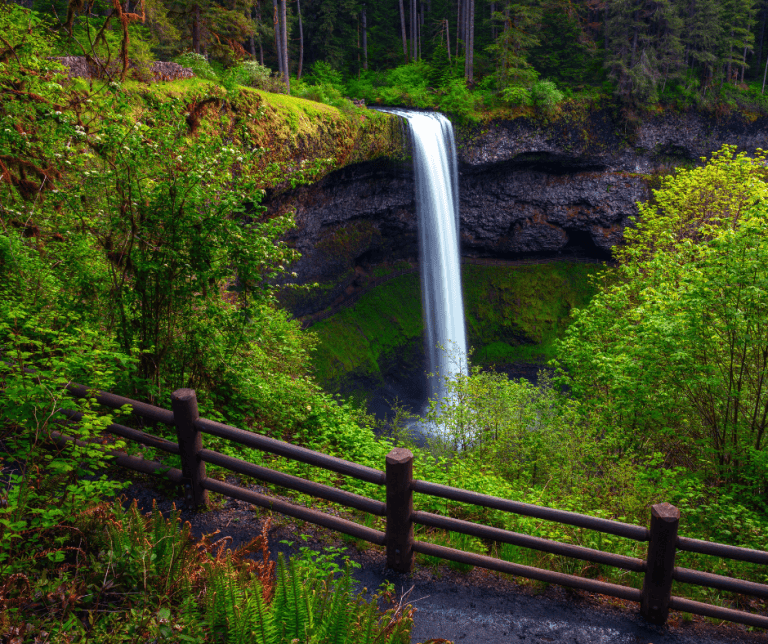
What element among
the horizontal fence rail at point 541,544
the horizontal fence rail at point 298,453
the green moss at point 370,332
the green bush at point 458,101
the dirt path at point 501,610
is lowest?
the green moss at point 370,332

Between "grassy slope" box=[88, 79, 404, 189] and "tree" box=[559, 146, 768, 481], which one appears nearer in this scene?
"tree" box=[559, 146, 768, 481]

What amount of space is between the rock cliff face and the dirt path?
64.8 feet

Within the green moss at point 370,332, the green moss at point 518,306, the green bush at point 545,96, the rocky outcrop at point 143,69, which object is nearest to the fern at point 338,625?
the rocky outcrop at point 143,69

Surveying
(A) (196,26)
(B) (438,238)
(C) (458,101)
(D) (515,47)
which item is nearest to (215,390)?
(A) (196,26)

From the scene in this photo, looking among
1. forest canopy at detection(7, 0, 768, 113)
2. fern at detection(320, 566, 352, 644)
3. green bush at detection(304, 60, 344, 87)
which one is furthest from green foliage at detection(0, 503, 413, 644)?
green bush at detection(304, 60, 344, 87)

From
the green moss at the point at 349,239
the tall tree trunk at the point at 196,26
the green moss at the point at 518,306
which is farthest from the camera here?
the green moss at the point at 518,306

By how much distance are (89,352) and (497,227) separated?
28446 millimetres

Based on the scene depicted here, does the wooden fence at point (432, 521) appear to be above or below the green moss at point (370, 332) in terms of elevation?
above

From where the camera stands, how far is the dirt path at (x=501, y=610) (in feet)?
12.1

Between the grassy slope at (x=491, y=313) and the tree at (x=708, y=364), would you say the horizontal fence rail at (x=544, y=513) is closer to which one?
the tree at (x=708, y=364)

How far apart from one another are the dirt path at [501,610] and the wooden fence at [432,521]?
0.15 meters

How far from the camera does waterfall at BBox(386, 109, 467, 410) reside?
24.6 meters

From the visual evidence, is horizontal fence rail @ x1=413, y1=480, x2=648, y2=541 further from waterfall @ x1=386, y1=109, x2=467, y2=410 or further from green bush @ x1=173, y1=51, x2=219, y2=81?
waterfall @ x1=386, y1=109, x2=467, y2=410

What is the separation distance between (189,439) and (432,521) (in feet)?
7.22
